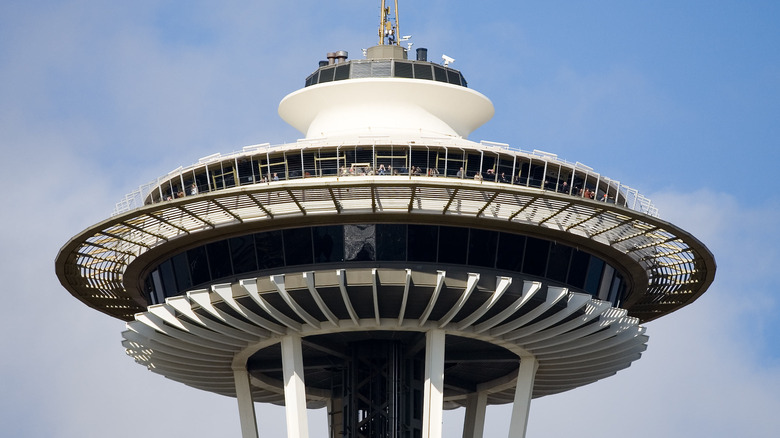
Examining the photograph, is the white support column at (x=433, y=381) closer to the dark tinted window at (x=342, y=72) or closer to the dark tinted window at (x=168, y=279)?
the dark tinted window at (x=168, y=279)

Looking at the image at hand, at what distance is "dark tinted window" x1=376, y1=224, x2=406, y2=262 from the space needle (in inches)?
3.0

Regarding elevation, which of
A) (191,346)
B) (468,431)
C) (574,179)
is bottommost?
(468,431)

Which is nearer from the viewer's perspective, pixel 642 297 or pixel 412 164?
pixel 412 164

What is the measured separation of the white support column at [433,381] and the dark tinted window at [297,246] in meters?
6.00

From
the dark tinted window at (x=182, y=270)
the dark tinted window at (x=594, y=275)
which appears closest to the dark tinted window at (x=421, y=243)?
the dark tinted window at (x=594, y=275)

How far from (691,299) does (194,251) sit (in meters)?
22.7

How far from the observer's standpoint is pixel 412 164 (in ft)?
218

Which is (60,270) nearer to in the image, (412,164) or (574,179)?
(412,164)

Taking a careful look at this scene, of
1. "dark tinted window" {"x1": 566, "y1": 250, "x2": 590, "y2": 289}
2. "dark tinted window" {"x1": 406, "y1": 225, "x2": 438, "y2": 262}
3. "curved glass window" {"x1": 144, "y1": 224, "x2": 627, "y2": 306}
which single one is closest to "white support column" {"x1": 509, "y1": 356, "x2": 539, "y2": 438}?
"curved glass window" {"x1": 144, "y1": 224, "x2": 627, "y2": 306}

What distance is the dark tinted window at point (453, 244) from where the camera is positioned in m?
65.6

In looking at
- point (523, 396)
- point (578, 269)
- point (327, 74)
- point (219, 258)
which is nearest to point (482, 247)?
point (578, 269)

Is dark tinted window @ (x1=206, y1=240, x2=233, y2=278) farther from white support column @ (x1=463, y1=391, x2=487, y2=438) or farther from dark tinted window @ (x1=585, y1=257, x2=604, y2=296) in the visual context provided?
white support column @ (x1=463, y1=391, x2=487, y2=438)

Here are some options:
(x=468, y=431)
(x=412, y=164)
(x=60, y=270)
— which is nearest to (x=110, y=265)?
(x=60, y=270)

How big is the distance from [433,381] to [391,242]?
20.1ft
